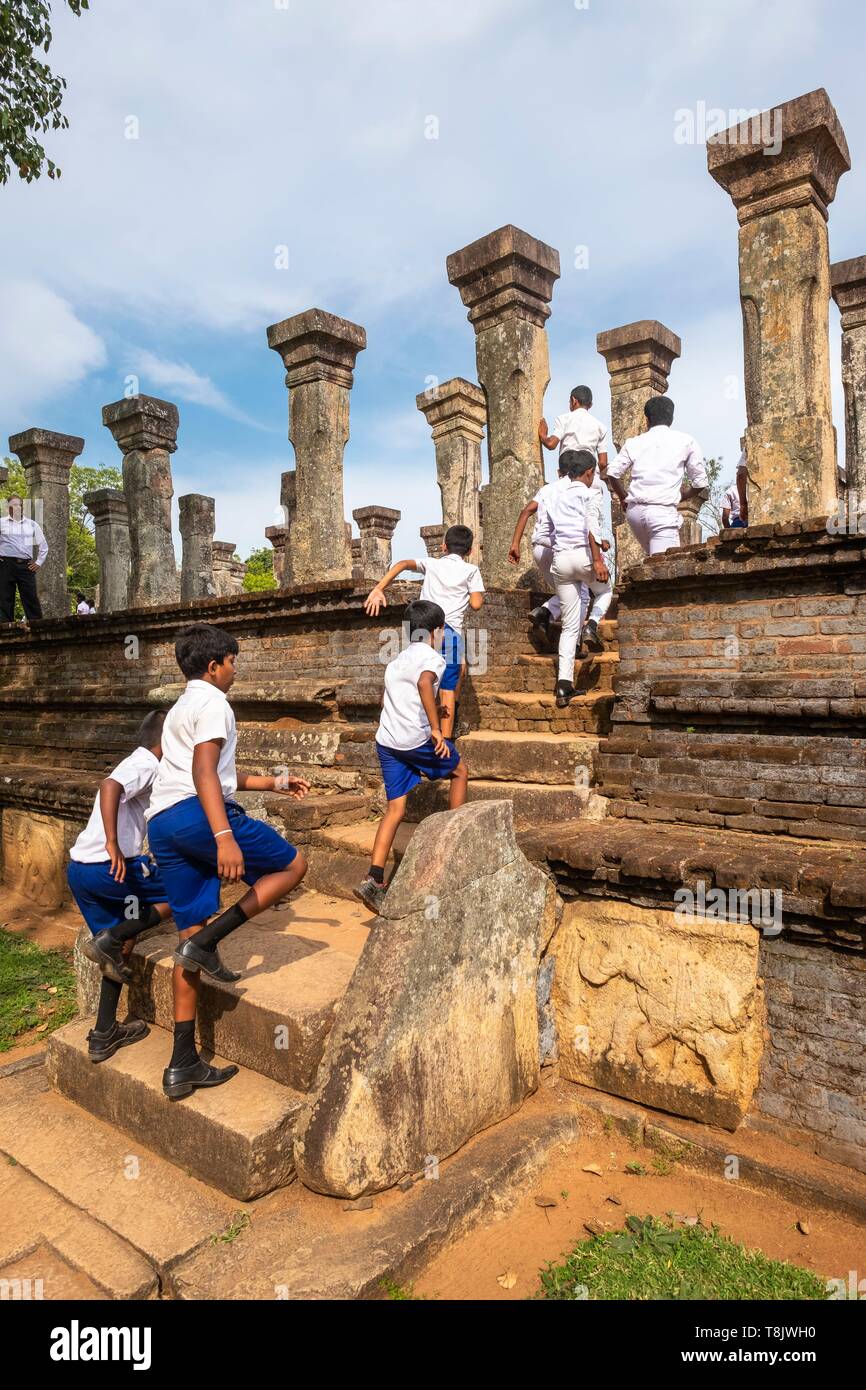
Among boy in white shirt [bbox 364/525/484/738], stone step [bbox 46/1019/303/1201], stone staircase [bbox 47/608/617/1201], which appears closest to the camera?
stone step [bbox 46/1019/303/1201]

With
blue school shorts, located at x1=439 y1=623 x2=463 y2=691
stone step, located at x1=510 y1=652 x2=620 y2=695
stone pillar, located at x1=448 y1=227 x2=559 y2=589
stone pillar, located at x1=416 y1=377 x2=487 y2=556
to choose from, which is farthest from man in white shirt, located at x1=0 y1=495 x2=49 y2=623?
blue school shorts, located at x1=439 y1=623 x2=463 y2=691

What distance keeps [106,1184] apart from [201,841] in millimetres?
1241

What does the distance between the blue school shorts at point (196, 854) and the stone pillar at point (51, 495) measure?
963 cm

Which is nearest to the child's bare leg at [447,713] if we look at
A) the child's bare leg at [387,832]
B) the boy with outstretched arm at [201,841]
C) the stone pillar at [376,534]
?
the child's bare leg at [387,832]

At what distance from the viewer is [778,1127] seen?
11.2 feet

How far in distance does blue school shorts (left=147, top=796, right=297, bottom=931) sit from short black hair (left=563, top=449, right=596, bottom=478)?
342 centimetres

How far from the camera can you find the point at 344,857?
4930mm

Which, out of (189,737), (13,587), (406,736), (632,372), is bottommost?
(406,736)

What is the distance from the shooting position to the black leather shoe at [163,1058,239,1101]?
3.09 m

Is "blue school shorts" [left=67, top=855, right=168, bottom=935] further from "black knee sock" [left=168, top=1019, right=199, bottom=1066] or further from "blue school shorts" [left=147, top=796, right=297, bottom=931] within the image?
"black knee sock" [left=168, top=1019, right=199, bottom=1066]

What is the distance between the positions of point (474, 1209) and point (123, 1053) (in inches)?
61.9

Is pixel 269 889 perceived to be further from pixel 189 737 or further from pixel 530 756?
pixel 530 756

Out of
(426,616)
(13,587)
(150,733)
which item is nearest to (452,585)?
(426,616)
